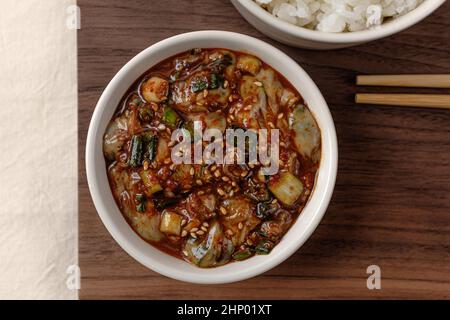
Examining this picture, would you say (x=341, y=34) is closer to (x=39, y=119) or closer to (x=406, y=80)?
(x=406, y=80)

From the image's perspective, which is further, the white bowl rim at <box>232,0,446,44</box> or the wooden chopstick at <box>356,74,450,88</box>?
the wooden chopstick at <box>356,74,450,88</box>

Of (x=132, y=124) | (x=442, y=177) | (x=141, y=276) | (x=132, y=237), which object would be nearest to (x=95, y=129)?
(x=132, y=124)

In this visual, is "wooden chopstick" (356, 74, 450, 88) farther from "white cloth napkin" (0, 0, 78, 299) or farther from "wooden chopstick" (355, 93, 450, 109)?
"white cloth napkin" (0, 0, 78, 299)

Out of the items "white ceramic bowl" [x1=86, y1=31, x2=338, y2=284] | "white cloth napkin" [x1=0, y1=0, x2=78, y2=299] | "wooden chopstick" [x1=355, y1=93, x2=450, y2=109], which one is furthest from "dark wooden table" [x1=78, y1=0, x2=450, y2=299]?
"white cloth napkin" [x1=0, y1=0, x2=78, y2=299]

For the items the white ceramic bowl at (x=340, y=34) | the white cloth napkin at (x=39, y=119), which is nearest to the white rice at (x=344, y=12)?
the white ceramic bowl at (x=340, y=34)

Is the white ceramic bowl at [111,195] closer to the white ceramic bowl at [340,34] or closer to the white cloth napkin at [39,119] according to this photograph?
the white ceramic bowl at [340,34]
